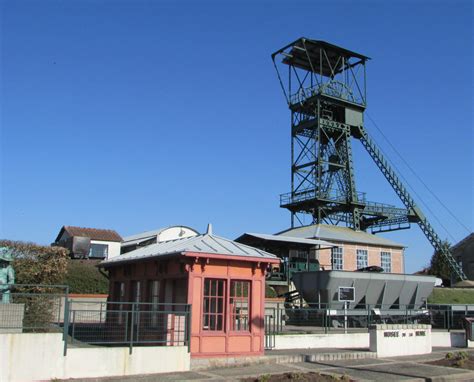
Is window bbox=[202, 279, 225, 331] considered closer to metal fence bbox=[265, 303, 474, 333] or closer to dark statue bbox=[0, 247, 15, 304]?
metal fence bbox=[265, 303, 474, 333]

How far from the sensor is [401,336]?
792 inches

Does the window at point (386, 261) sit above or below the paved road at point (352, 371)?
above

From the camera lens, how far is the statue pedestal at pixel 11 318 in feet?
41.6

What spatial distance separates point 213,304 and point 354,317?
13707 millimetres

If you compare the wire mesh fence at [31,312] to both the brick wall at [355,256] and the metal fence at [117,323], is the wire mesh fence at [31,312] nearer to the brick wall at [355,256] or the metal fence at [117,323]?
the metal fence at [117,323]

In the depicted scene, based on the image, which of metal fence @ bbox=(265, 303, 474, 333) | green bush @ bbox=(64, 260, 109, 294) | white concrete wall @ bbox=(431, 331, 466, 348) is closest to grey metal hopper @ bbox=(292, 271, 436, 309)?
metal fence @ bbox=(265, 303, 474, 333)

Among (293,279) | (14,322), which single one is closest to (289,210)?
(293,279)

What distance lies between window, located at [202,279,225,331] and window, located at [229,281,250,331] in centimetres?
33

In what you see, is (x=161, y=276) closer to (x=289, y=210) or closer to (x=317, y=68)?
(x=289, y=210)

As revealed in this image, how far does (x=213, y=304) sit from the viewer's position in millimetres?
15664

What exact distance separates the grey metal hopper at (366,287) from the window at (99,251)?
13550mm

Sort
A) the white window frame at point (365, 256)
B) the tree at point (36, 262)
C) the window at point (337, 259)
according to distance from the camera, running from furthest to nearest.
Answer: the white window frame at point (365, 256) → the window at point (337, 259) → the tree at point (36, 262)

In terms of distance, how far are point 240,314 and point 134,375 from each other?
3802mm

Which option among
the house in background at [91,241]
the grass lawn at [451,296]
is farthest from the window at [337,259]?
the house in background at [91,241]
